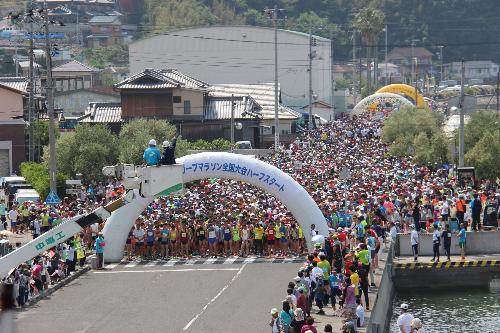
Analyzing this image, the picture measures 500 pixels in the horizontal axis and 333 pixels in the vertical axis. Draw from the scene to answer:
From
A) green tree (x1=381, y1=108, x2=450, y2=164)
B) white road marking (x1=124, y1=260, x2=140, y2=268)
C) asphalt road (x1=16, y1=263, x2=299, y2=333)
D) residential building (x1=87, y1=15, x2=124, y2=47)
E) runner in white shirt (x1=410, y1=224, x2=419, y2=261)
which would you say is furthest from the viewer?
residential building (x1=87, y1=15, x2=124, y2=47)

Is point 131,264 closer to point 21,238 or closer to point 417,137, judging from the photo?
point 21,238

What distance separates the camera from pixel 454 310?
34.3 meters

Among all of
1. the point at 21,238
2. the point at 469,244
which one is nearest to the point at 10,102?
the point at 21,238

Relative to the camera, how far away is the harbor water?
103 feet

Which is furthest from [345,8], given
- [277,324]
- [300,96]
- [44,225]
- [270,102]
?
[277,324]

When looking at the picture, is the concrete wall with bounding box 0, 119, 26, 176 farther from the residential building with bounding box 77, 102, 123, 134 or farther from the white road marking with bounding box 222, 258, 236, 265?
Answer: the white road marking with bounding box 222, 258, 236, 265

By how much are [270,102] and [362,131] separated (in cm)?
1291

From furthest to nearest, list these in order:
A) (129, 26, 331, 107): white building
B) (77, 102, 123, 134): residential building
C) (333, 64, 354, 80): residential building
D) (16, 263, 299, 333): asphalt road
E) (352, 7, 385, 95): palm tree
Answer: (333, 64, 354, 80): residential building < (352, 7, 385, 95): palm tree < (129, 26, 331, 107): white building < (77, 102, 123, 134): residential building < (16, 263, 299, 333): asphalt road

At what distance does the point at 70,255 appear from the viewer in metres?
32.1

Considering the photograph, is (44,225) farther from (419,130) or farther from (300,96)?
(300,96)

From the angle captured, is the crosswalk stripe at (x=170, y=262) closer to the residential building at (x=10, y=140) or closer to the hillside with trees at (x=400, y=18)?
the residential building at (x=10, y=140)

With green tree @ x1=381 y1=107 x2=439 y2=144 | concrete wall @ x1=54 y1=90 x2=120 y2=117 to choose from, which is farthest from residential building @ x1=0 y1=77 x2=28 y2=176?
concrete wall @ x1=54 y1=90 x2=120 y2=117

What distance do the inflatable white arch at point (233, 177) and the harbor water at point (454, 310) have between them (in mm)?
3740

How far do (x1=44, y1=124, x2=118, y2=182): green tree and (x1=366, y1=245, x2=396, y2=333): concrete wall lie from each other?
2127 cm
